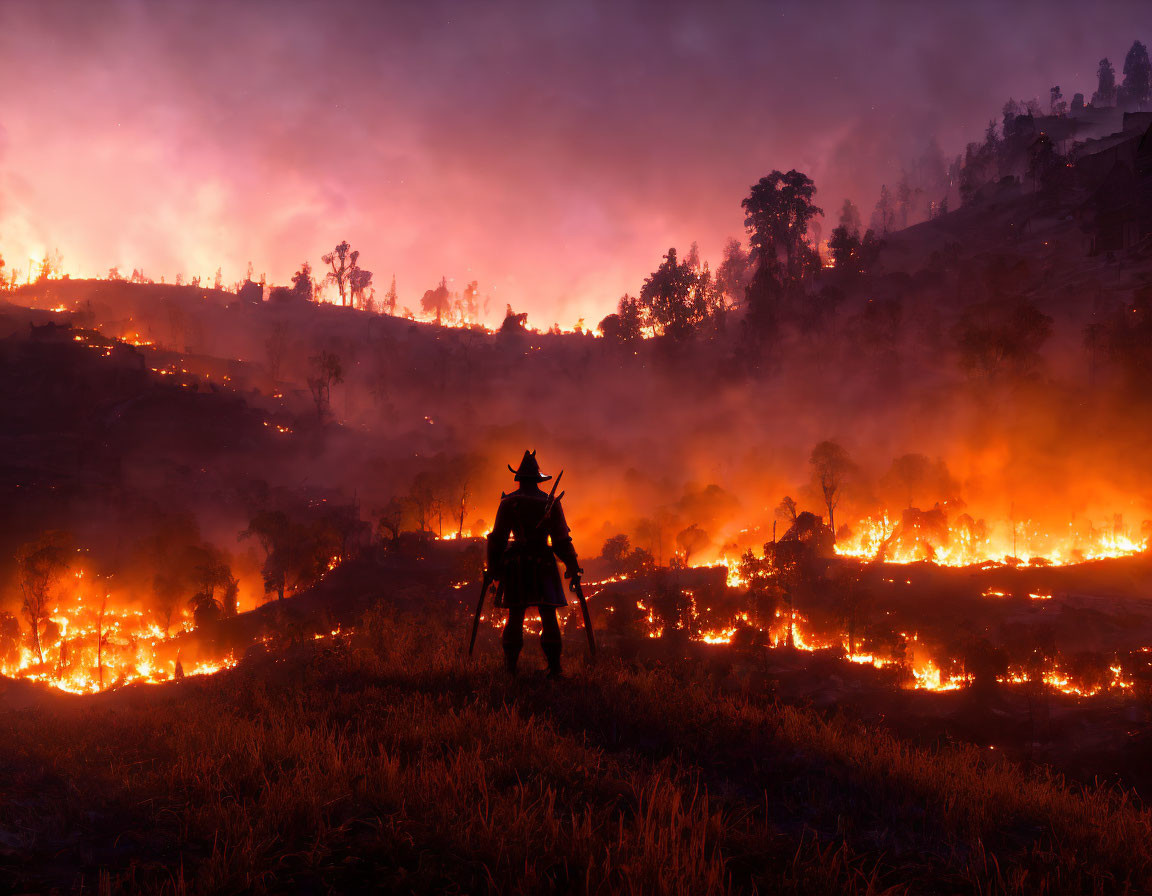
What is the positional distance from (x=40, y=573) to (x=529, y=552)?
199 feet

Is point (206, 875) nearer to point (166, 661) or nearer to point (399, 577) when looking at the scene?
point (399, 577)

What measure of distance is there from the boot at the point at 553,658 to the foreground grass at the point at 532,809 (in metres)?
1.17

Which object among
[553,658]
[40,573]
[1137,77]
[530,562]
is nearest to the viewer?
[553,658]

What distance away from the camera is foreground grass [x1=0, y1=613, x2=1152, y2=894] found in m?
3.94

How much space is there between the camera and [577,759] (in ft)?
19.7

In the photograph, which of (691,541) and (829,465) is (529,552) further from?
(829,465)

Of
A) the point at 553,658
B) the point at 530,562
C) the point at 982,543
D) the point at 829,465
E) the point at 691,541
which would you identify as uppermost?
the point at 829,465

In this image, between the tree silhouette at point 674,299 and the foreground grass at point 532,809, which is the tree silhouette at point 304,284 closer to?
the tree silhouette at point 674,299

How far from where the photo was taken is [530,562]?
33.9 feet

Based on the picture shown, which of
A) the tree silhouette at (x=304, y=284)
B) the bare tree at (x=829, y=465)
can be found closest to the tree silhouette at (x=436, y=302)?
the tree silhouette at (x=304, y=284)

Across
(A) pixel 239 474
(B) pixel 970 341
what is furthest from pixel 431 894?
(A) pixel 239 474

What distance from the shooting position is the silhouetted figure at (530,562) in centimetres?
1006

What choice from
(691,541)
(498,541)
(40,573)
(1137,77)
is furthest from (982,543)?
(1137,77)

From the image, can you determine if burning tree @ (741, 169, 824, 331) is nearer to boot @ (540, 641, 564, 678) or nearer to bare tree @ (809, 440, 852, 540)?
bare tree @ (809, 440, 852, 540)
